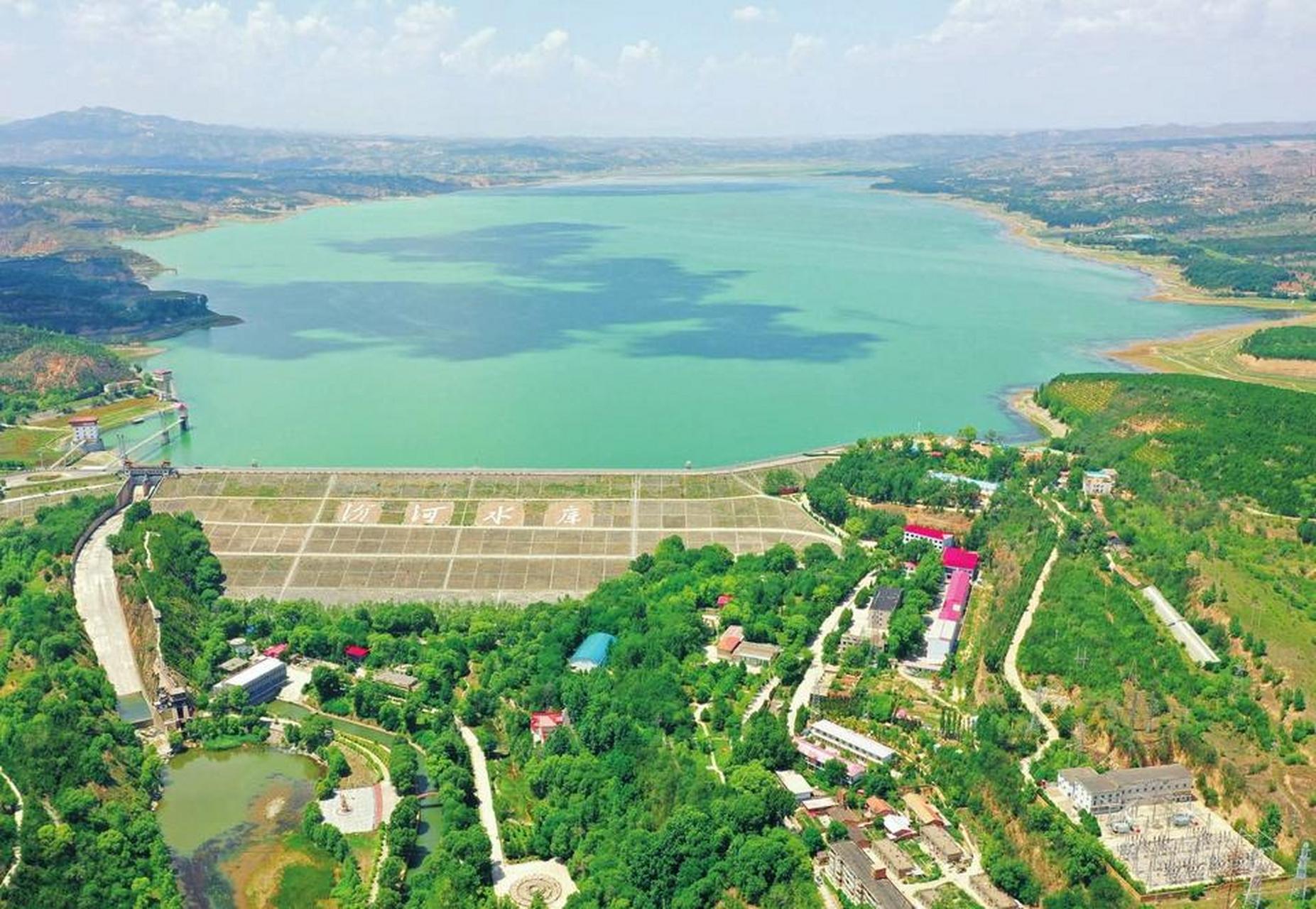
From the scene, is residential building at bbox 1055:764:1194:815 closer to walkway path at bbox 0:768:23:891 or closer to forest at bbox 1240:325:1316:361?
walkway path at bbox 0:768:23:891

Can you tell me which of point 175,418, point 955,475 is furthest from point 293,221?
point 955,475

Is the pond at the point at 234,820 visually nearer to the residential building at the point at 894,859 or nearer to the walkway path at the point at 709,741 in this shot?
the walkway path at the point at 709,741

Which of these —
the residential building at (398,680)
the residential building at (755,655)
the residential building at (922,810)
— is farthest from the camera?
the residential building at (755,655)

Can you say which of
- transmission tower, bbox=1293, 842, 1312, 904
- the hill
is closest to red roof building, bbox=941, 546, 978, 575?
transmission tower, bbox=1293, 842, 1312, 904

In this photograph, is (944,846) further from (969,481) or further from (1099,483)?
(1099,483)

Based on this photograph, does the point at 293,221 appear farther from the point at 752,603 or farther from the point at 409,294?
the point at 752,603

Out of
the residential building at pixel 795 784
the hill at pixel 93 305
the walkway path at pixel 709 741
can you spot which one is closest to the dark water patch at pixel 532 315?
the hill at pixel 93 305
